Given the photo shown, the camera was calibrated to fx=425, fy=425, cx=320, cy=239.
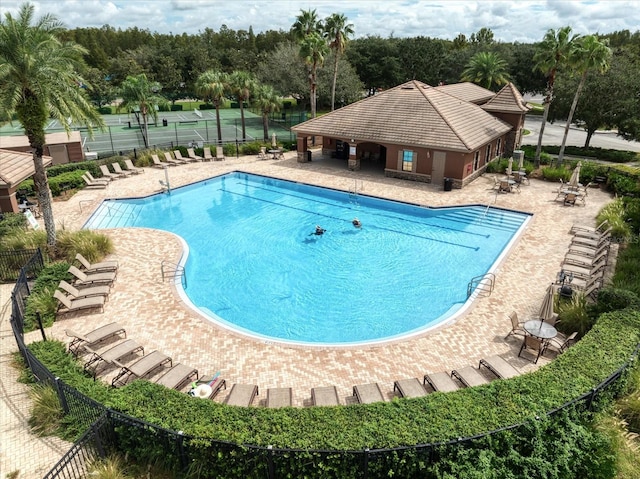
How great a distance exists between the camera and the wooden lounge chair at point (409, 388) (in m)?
10.1

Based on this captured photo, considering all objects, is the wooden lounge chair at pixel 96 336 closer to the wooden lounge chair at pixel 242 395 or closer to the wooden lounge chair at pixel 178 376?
the wooden lounge chair at pixel 178 376

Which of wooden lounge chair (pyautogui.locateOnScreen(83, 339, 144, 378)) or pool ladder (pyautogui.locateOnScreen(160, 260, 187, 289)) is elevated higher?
wooden lounge chair (pyautogui.locateOnScreen(83, 339, 144, 378))

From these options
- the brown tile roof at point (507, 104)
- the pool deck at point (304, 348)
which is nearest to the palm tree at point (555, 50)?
the brown tile roof at point (507, 104)

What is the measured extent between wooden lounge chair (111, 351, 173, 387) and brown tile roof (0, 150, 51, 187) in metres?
13.9

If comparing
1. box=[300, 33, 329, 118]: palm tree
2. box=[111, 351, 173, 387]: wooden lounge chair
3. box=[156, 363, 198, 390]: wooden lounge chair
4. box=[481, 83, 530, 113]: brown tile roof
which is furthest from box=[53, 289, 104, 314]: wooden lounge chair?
box=[481, 83, 530, 113]: brown tile roof

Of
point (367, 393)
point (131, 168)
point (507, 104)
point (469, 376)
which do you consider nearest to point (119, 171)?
point (131, 168)

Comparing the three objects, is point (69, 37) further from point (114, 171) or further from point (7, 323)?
point (7, 323)

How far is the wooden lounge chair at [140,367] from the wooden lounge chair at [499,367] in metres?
8.52

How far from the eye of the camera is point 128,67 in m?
72.6

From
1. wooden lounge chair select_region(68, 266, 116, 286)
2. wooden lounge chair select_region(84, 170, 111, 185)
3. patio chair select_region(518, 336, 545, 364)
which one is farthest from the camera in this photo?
wooden lounge chair select_region(84, 170, 111, 185)

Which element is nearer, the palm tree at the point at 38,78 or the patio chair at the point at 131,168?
the palm tree at the point at 38,78

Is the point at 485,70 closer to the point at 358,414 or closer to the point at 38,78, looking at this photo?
the point at 38,78

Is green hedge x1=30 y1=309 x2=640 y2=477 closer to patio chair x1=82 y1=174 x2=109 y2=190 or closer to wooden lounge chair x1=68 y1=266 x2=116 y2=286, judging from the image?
wooden lounge chair x1=68 y1=266 x2=116 y2=286

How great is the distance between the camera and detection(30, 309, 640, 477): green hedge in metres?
8.12
